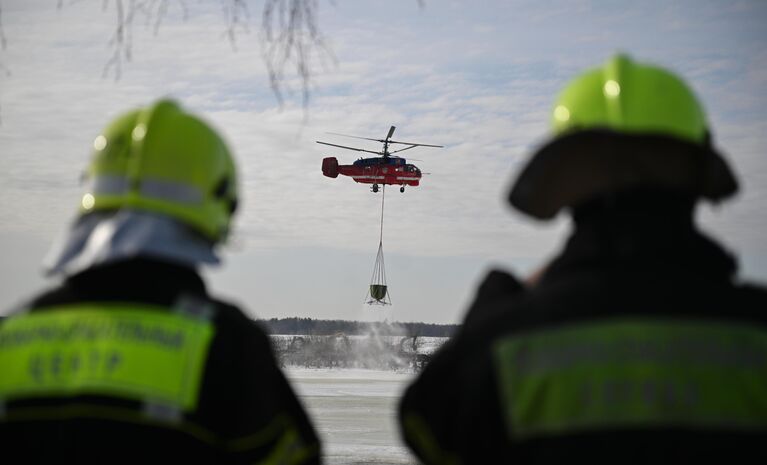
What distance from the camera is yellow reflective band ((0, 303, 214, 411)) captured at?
204 centimetres

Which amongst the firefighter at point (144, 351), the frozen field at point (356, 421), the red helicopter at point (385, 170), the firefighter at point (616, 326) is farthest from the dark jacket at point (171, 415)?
the red helicopter at point (385, 170)

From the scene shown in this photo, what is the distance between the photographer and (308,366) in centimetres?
4919

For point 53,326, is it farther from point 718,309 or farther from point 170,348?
point 718,309

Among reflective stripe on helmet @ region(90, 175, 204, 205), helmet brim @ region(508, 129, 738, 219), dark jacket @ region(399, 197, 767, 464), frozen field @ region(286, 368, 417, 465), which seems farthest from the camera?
frozen field @ region(286, 368, 417, 465)

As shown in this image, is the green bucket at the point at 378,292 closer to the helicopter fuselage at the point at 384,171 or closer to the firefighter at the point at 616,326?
the helicopter fuselage at the point at 384,171

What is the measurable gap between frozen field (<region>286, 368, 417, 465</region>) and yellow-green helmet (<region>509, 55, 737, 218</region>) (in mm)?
5111

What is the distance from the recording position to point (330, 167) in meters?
37.7

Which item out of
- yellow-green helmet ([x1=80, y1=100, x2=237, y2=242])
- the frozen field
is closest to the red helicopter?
the frozen field

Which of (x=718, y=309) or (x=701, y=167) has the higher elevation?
(x=701, y=167)

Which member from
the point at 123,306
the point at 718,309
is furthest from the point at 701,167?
the point at 123,306

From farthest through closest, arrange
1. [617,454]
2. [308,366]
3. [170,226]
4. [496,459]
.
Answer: [308,366] < [170,226] < [496,459] < [617,454]

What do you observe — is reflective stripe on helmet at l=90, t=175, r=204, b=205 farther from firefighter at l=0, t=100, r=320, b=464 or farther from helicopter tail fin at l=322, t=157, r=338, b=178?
helicopter tail fin at l=322, t=157, r=338, b=178

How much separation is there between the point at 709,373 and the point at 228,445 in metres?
1.14

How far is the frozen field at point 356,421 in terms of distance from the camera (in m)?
12.8
